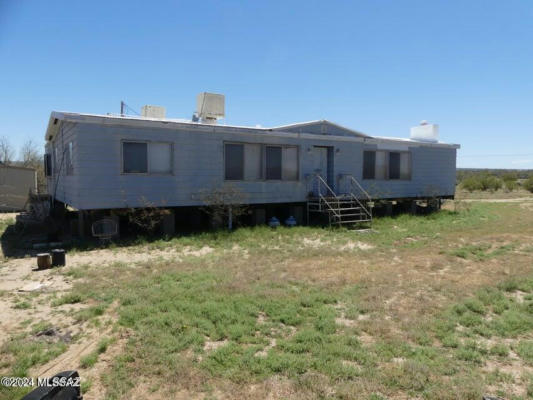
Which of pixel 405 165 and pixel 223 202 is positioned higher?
pixel 405 165

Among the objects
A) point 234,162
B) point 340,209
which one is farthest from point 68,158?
point 340,209

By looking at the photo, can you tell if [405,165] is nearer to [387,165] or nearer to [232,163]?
[387,165]

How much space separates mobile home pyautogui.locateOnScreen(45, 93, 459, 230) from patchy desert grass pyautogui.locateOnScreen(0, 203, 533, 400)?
2.32 metres

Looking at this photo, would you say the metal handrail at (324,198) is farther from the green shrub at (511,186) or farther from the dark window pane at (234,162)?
the green shrub at (511,186)

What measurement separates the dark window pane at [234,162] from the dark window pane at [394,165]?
658cm

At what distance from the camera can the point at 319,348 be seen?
11.7ft

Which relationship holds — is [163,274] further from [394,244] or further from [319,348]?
[394,244]

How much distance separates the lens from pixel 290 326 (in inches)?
165

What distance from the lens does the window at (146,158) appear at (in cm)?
935

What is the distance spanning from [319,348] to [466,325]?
1.88m

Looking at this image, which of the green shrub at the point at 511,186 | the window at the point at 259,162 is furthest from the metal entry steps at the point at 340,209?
the green shrub at the point at 511,186

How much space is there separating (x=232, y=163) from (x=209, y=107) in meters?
1.95

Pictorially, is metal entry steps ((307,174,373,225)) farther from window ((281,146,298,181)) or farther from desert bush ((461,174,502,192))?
desert bush ((461,174,502,192))

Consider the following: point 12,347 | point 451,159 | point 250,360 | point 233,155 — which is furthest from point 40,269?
point 451,159
